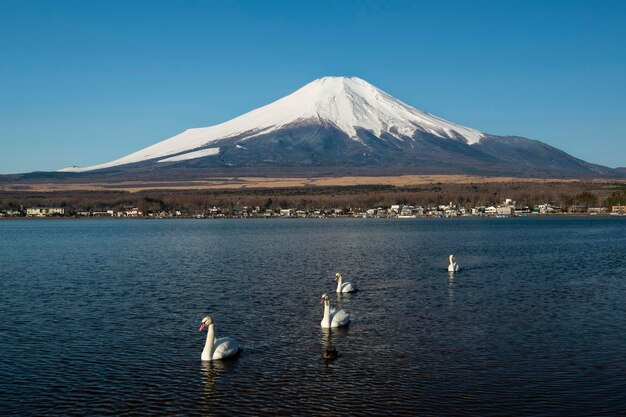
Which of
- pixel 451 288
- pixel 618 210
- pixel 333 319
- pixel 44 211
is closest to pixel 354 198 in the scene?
pixel 618 210

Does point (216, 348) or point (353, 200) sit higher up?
point (353, 200)

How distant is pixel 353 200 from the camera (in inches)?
6619

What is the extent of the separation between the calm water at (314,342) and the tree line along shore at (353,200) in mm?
119779

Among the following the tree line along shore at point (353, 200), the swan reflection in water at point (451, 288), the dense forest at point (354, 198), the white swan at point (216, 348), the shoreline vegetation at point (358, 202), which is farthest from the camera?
the dense forest at point (354, 198)

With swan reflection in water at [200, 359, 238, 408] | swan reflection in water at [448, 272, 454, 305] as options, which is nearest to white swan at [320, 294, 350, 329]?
swan reflection in water at [200, 359, 238, 408]

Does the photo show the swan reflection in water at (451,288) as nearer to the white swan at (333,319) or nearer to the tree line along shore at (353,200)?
the white swan at (333,319)

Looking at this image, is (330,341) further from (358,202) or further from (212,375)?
(358,202)

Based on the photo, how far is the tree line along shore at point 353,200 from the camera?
156m

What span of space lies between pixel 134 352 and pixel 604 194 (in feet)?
504

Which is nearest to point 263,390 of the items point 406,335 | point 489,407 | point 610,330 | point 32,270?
point 489,407

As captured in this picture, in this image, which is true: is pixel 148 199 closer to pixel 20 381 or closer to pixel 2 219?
pixel 2 219

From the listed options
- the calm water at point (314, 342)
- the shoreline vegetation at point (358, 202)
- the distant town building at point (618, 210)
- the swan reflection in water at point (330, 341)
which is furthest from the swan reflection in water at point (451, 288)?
the shoreline vegetation at point (358, 202)

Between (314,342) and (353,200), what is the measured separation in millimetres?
148204

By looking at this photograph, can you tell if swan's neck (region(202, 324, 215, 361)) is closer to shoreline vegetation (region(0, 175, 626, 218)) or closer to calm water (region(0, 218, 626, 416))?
calm water (region(0, 218, 626, 416))
